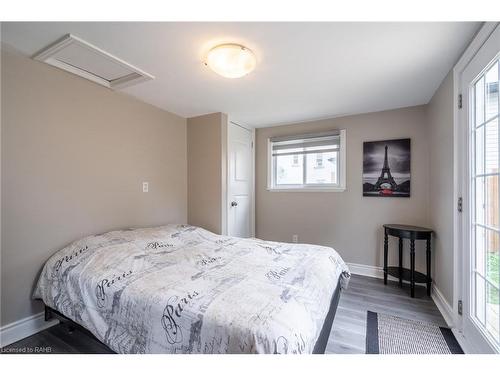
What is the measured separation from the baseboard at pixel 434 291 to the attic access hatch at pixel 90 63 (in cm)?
329

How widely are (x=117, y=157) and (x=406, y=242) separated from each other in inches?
137

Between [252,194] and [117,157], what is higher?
[117,157]

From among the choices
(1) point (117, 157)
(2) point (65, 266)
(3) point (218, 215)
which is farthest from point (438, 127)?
(2) point (65, 266)

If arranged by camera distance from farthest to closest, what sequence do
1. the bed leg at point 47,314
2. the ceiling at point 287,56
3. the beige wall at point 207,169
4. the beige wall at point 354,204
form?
1. the beige wall at point 207,169
2. the beige wall at point 354,204
3. the bed leg at point 47,314
4. the ceiling at point 287,56

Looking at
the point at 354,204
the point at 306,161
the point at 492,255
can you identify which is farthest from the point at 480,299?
the point at 306,161

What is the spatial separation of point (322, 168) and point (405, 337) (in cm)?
211

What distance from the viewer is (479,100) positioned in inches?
57.9

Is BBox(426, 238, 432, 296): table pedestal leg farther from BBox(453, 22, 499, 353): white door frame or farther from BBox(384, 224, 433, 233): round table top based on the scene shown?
BBox(453, 22, 499, 353): white door frame

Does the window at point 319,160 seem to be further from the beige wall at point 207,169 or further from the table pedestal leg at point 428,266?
the table pedestal leg at point 428,266

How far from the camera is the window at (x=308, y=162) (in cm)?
313

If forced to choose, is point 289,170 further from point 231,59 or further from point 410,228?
point 231,59

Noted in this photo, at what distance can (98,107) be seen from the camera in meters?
2.15

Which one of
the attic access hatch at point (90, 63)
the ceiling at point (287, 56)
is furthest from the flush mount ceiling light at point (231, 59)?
the attic access hatch at point (90, 63)
